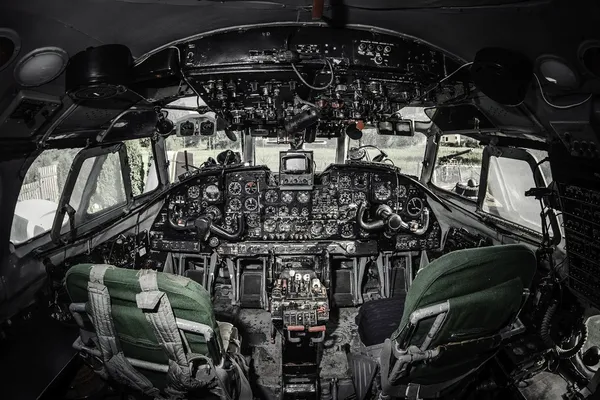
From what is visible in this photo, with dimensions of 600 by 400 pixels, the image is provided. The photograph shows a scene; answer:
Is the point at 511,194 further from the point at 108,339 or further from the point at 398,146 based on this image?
the point at 108,339

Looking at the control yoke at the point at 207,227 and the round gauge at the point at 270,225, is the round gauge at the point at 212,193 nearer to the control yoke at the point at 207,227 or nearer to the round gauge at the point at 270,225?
the control yoke at the point at 207,227

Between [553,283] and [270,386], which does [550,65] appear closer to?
[553,283]

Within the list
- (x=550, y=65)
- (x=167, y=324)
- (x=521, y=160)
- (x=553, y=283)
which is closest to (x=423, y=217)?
(x=521, y=160)

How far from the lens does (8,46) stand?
2424 millimetres

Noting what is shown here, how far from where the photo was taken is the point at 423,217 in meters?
4.88

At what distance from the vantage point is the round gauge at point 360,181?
4.97m

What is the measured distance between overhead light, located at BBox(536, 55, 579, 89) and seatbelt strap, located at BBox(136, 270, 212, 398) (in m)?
2.85

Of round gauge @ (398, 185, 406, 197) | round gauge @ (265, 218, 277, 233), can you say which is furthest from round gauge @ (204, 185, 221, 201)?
round gauge @ (398, 185, 406, 197)

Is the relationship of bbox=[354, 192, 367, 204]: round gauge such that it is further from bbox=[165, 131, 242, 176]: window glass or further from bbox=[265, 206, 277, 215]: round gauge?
bbox=[165, 131, 242, 176]: window glass

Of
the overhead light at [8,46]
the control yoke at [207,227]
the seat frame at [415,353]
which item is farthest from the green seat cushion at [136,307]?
the control yoke at [207,227]

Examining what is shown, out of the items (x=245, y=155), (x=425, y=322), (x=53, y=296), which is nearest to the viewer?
(x=425, y=322)

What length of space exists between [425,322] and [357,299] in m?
3.00

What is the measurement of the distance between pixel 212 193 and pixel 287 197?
0.98 metres

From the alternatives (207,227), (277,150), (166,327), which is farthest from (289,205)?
(166,327)
